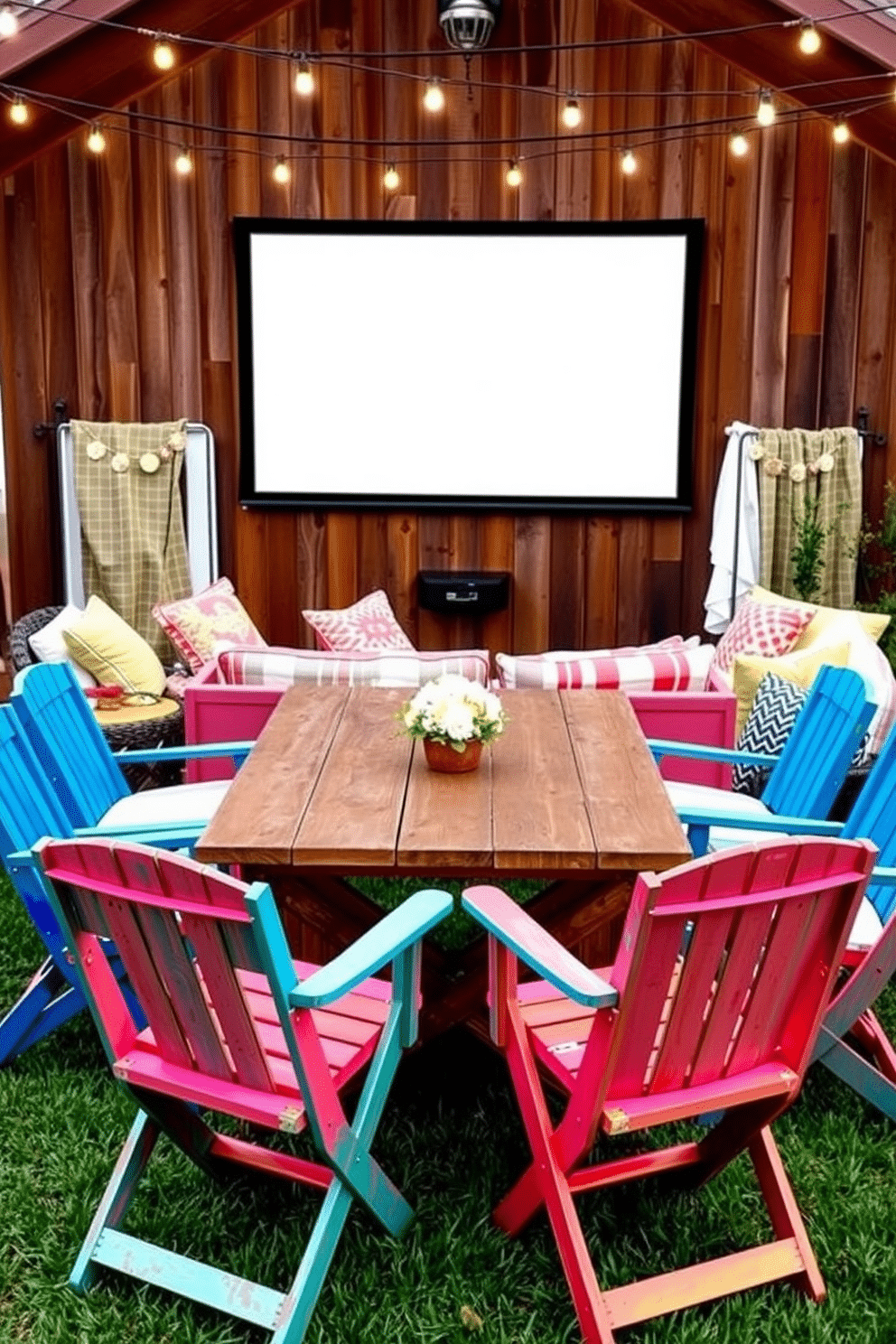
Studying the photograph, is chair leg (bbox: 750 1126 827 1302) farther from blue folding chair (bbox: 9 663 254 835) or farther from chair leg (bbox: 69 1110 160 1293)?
blue folding chair (bbox: 9 663 254 835)

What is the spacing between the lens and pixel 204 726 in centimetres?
412

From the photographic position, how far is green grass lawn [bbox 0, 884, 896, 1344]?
2367 millimetres

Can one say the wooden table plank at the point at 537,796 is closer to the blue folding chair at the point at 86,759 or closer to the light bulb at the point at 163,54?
the blue folding chair at the point at 86,759

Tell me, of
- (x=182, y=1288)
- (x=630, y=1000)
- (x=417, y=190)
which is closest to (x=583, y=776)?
(x=630, y=1000)

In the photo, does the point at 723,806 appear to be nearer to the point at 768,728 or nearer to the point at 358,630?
the point at 768,728

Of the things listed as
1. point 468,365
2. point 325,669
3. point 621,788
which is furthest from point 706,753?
point 468,365

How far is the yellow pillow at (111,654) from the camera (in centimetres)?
516

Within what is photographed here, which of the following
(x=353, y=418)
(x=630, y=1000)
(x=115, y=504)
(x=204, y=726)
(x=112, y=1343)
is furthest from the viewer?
(x=353, y=418)

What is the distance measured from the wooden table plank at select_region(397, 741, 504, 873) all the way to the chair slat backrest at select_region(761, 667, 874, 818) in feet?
3.07

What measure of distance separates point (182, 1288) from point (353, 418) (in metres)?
5.06

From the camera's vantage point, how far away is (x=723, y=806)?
12.0 ft

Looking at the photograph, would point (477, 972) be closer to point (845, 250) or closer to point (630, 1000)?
point (630, 1000)

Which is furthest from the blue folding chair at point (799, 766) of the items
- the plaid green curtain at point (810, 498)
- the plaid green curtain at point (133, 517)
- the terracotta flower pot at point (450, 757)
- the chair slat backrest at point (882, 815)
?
the plaid green curtain at point (133, 517)

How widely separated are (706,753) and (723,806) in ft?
0.53
